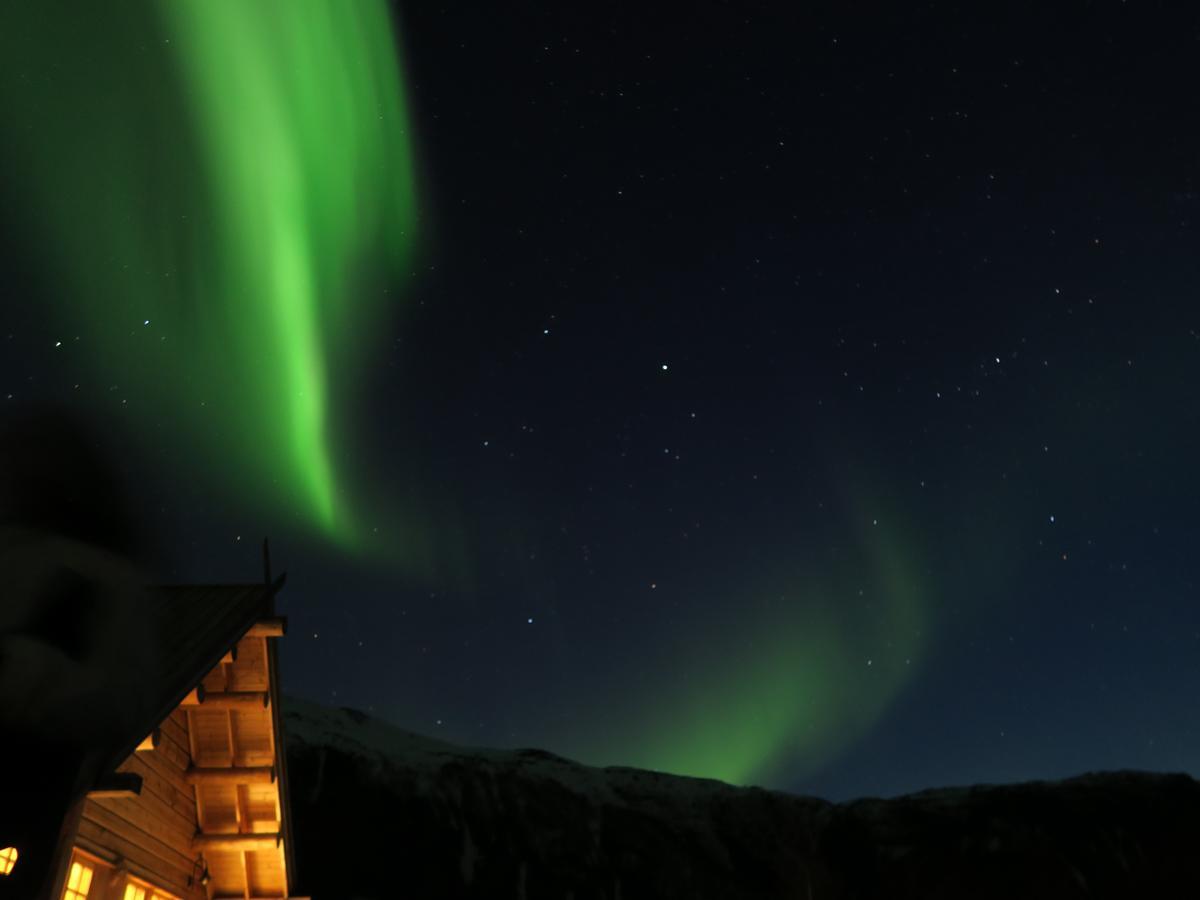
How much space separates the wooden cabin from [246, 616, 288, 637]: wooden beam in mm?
13

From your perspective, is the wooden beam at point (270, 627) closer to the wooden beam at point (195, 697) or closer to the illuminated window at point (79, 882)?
the wooden beam at point (195, 697)

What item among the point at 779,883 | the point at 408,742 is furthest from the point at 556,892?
the point at 408,742

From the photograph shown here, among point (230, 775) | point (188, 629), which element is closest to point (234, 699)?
point (230, 775)

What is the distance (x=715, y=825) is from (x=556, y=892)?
15070mm

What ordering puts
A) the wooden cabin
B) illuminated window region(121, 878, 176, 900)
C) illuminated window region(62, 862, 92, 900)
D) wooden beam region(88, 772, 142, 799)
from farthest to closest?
illuminated window region(121, 878, 176, 900) → the wooden cabin → illuminated window region(62, 862, 92, 900) → wooden beam region(88, 772, 142, 799)

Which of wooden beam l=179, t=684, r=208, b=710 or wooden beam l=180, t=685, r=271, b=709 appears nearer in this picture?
wooden beam l=179, t=684, r=208, b=710

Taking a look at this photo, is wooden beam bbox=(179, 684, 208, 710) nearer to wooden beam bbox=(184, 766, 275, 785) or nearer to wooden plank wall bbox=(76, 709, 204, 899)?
wooden plank wall bbox=(76, 709, 204, 899)

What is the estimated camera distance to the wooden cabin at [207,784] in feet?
34.0

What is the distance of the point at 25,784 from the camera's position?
22.6ft

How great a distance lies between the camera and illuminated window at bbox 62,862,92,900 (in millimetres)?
9984

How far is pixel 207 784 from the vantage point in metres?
12.9

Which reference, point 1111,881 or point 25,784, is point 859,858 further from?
point 25,784

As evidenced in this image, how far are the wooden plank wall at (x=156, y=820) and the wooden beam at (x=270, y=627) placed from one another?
5.08 feet

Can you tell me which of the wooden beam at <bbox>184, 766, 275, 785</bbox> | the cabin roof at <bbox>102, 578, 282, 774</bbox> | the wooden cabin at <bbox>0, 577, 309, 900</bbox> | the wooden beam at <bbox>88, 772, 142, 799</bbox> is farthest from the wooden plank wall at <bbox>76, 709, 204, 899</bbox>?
the wooden beam at <bbox>88, 772, 142, 799</bbox>
